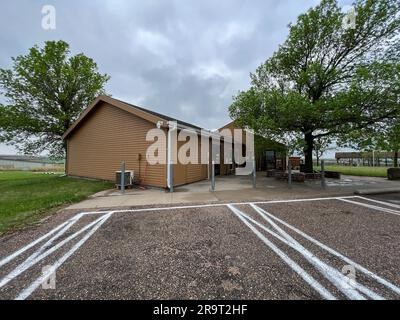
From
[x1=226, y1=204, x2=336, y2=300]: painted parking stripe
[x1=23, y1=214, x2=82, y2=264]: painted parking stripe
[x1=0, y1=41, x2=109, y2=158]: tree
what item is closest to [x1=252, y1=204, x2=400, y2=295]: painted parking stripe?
[x1=226, y1=204, x2=336, y2=300]: painted parking stripe

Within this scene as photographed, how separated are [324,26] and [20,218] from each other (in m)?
14.6

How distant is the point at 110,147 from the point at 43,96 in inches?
364

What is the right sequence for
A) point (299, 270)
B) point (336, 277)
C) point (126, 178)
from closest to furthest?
1. point (336, 277)
2. point (299, 270)
3. point (126, 178)

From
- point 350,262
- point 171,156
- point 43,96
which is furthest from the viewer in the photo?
point 43,96

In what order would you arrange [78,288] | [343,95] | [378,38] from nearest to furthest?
1. [78,288]
2. [343,95]
3. [378,38]

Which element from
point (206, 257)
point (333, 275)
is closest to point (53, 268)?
point (206, 257)

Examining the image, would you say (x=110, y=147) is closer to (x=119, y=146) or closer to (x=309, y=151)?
(x=119, y=146)

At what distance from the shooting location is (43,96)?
45.6ft

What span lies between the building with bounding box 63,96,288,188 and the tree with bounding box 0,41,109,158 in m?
3.83

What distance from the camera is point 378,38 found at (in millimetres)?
9047

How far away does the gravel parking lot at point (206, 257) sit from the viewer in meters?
1.91
